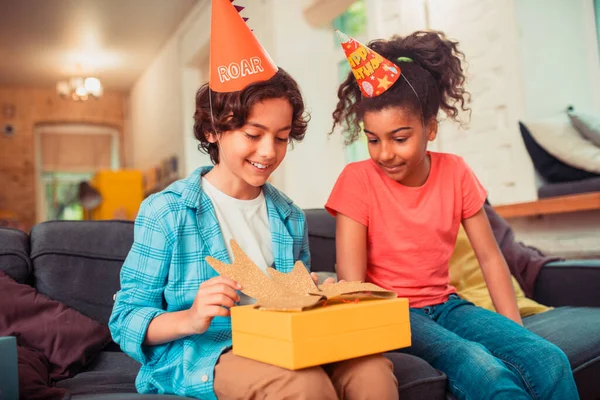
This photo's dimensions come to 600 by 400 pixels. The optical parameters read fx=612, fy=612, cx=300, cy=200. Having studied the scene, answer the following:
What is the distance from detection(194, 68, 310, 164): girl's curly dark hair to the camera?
1.20 m

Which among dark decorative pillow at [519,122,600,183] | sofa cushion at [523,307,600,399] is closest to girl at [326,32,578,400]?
sofa cushion at [523,307,600,399]

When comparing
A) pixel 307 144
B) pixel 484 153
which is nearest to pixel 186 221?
pixel 484 153

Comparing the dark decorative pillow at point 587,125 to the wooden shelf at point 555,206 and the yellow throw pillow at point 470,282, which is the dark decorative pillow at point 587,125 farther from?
the yellow throw pillow at point 470,282

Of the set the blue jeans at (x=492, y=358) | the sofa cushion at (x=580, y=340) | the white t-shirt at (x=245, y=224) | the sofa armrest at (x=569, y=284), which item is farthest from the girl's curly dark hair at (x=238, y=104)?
the sofa armrest at (x=569, y=284)

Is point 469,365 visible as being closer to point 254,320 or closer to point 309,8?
point 254,320

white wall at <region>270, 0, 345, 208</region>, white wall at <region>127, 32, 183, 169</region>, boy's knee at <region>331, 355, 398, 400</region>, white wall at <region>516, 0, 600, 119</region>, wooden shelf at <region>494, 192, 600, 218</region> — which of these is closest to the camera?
boy's knee at <region>331, 355, 398, 400</region>

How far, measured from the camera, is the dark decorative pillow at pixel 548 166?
252cm

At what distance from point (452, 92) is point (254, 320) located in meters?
0.95

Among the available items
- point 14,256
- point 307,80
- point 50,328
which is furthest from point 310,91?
point 50,328

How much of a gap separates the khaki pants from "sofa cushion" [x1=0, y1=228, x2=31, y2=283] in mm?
707

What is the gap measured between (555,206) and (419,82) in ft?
3.99

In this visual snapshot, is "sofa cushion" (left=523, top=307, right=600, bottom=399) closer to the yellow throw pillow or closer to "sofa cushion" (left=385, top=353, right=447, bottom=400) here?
the yellow throw pillow

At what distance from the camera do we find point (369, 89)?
1.48 meters

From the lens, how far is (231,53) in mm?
1227
